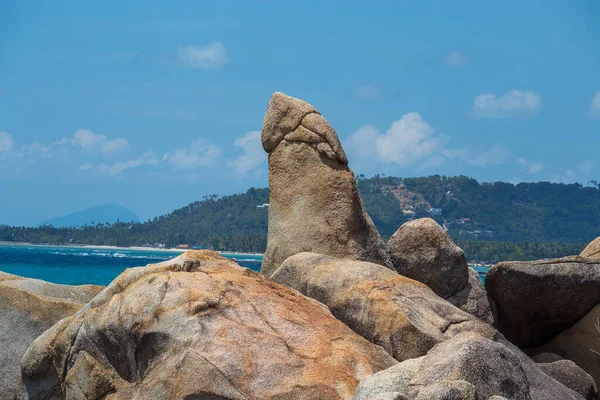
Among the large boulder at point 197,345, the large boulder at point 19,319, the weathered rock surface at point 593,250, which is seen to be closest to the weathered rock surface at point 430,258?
the weathered rock surface at point 593,250

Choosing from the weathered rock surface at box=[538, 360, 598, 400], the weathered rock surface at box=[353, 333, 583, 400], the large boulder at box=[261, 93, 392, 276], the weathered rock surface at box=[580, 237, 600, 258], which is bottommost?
the weathered rock surface at box=[538, 360, 598, 400]

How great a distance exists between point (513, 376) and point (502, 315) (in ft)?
30.1

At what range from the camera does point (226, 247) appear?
174 m

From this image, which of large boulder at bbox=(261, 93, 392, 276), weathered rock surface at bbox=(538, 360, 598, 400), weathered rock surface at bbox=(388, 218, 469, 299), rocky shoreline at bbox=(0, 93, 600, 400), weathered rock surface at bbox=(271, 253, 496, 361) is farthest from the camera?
weathered rock surface at bbox=(388, 218, 469, 299)

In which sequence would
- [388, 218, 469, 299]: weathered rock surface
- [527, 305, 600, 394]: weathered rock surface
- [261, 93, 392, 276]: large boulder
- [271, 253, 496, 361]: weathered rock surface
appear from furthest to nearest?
[388, 218, 469, 299]: weathered rock surface < [527, 305, 600, 394]: weathered rock surface < [261, 93, 392, 276]: large boulder < [271, 253, 496, 361]: weathered rock surface

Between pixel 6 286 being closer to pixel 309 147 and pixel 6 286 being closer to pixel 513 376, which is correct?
pixel 309 147

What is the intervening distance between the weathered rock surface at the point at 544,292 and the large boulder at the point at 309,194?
8.58ft

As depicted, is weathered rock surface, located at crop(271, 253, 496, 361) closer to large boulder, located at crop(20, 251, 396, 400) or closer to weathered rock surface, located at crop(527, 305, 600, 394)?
large boulder, located at crop(20, 251, 396, 400)

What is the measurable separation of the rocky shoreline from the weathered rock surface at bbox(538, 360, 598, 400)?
0.16ft

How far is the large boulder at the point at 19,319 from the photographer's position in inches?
543

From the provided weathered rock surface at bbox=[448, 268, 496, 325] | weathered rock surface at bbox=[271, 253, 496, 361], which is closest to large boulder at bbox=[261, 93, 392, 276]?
weathered rock surface at bbox=[448, 268, 496, 325]

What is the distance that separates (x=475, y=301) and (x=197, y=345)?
863 centimetres

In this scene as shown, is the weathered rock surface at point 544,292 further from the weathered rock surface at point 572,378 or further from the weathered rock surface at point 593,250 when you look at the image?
the weathered rock surface at point 572,378

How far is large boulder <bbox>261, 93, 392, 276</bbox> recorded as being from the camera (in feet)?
51.1
